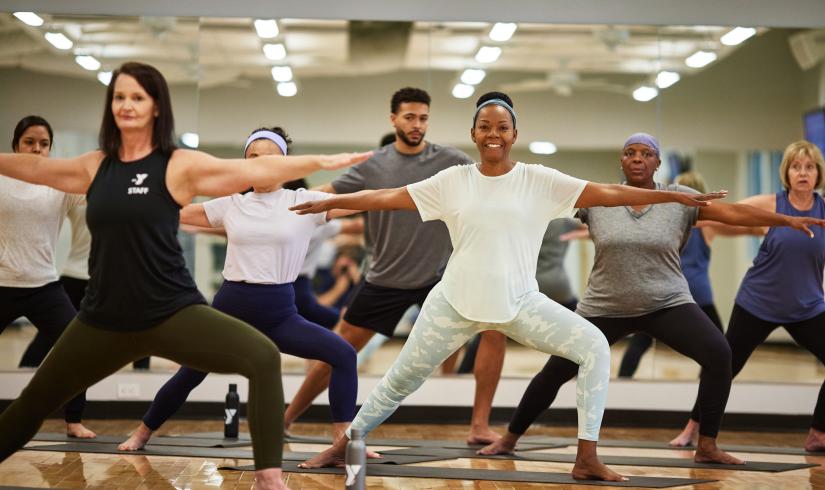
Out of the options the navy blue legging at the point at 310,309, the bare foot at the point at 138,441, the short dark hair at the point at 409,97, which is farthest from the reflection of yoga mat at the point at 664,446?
the bare foot at the point at 138,441

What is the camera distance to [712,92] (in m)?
7.77

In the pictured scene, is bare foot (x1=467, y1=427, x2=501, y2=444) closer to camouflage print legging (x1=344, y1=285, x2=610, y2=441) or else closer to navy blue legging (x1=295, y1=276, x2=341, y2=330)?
navy blue legging (x1=295, y1=276, x2=341, y2=330)

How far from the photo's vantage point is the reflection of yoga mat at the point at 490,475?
4.73 meters

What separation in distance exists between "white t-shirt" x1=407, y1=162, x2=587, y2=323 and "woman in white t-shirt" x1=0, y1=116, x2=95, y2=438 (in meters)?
2.55

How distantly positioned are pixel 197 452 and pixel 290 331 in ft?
3.52

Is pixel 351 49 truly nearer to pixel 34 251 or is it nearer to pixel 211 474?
pixel 34 251

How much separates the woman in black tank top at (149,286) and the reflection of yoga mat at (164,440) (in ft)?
7.39

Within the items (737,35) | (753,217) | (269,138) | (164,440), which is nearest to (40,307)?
(164,440)

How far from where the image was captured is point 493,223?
4.41 metres

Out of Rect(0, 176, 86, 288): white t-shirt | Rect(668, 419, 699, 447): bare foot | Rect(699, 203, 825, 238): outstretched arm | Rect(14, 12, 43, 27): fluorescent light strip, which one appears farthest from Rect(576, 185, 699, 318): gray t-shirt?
Rect(14, 12, 43, 27): fluorescent light strip

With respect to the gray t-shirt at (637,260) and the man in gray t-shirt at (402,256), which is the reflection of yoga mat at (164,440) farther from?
the gray t-shirt at (637,260)

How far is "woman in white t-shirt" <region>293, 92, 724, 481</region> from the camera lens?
4395 millimetres

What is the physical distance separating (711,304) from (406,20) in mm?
2974

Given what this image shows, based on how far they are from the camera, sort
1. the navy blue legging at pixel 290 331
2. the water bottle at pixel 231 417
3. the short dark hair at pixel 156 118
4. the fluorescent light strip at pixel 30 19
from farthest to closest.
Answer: the fluorescent light strip at pixel 30 19 < the water bottle at pixel 231 417 < the navy blue legging at pixel 290 331 < the short dark hair at pixel 156 118
